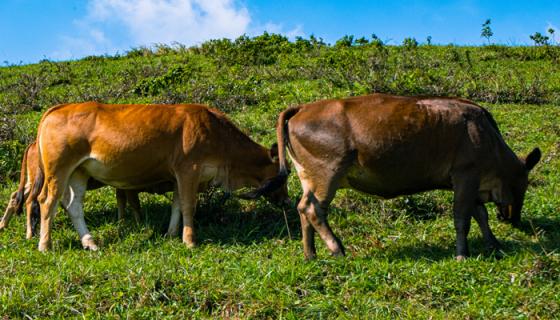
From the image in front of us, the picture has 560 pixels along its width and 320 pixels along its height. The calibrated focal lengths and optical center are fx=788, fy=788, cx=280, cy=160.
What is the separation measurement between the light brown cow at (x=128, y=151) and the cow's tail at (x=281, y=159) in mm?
1214

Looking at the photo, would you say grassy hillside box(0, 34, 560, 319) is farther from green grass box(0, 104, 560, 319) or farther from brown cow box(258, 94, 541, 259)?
brown cow box(258, 94, 541, 259)

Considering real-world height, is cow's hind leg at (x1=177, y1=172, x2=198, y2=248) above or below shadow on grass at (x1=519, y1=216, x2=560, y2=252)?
above

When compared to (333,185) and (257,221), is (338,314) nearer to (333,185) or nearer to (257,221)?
(333,185)

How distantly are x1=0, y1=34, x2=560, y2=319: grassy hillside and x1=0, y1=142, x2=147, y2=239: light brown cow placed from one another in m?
0.22

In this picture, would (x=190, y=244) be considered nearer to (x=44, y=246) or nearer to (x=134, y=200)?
(x=134, y=200)

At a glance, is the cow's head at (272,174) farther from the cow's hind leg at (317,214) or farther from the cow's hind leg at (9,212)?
the cow's hind leg at (9,212)

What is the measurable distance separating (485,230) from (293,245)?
2.03 m

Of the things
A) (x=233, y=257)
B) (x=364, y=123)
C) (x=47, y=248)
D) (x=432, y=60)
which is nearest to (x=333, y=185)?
(x=364, y=123)

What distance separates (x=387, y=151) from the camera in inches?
304

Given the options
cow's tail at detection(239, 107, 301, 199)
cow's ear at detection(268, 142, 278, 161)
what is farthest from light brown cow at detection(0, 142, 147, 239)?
cow's tail at detection(239, 107, 301, 199)

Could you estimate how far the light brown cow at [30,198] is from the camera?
9344 millimetres

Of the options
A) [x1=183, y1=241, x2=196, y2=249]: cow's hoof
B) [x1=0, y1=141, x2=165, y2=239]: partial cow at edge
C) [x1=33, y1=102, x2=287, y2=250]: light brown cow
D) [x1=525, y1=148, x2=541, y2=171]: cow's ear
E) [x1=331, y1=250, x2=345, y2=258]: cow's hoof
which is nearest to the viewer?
[x1=331, y1=250, x2=345, y2=258]: cow's hoof

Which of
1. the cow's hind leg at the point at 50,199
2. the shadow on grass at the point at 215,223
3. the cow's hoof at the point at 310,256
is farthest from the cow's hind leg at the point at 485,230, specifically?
the cow's hind leg at the point at 50,199

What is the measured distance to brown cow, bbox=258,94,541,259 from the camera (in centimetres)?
773
